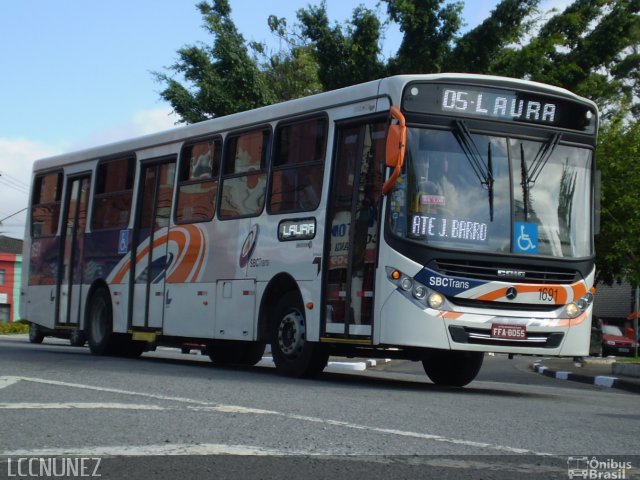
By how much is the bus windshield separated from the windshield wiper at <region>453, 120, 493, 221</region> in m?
0.01

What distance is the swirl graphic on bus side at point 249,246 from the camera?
574 inches

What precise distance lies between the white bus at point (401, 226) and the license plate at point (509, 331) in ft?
0.05

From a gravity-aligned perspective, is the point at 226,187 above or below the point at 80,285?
above

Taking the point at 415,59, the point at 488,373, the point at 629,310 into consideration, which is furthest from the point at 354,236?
the point at 629,310

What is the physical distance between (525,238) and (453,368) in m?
2.61

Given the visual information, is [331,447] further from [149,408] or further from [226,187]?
[226,187]

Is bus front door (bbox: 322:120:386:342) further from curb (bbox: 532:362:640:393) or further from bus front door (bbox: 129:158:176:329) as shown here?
curb (bbox: 532:362:640:393)

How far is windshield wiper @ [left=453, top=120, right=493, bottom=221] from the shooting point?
12328 mm

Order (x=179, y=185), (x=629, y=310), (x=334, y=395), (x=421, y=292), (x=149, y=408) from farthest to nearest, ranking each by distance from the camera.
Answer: (x=629, y=310) → (x=179, y=185) → (x=421, y=292) → (x=334, y=395) → (x=149, y=408)

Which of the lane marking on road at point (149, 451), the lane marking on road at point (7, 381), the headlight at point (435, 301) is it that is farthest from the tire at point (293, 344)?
the lane marking on road at point (149, 451)

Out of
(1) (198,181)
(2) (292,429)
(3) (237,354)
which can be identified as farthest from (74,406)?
(3) (237,354)

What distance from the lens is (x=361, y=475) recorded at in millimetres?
6066

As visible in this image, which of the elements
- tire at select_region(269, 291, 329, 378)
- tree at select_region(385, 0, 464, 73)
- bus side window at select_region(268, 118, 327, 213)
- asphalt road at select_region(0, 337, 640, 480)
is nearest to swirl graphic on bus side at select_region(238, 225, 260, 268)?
bus side window at select_region(268, 118, 327, 213)

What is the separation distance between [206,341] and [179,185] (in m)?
2.38
